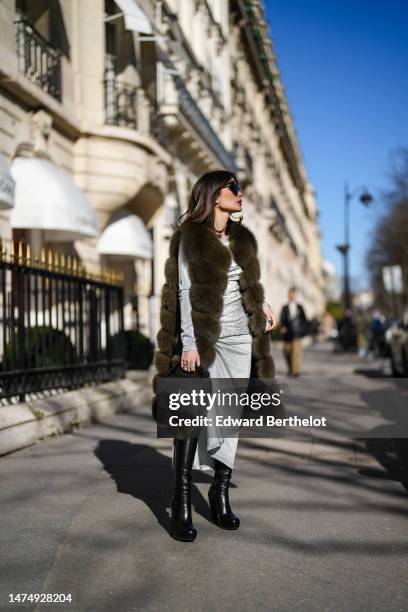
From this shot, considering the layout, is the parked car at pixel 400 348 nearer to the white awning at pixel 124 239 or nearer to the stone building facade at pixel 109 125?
the stone building facade at pixel 109 125

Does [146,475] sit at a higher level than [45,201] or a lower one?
lower

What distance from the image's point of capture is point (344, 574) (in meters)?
3.58

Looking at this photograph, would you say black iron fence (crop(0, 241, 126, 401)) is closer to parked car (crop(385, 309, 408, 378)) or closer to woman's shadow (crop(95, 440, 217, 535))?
woman's shadow (crop(95, 440, 217, 535))

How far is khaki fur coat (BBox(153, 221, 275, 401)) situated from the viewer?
13.5 feet

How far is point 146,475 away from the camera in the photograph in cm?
587

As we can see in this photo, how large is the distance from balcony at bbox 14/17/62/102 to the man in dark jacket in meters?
6.06

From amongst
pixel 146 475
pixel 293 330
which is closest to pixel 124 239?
pixel 293 330

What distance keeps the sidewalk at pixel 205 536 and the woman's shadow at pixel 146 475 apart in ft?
0.05

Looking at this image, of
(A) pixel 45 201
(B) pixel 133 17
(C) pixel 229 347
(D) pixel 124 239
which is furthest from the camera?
(D) pixel 124 239

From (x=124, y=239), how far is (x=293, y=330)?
416 cm

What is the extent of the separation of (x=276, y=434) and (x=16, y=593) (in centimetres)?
470

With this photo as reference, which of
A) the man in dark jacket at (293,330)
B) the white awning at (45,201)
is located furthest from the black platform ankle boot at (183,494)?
the man in dark jacket at (293,330)

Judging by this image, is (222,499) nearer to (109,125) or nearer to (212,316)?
(212,316)

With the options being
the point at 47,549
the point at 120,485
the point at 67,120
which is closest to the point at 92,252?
the point at 67,120
